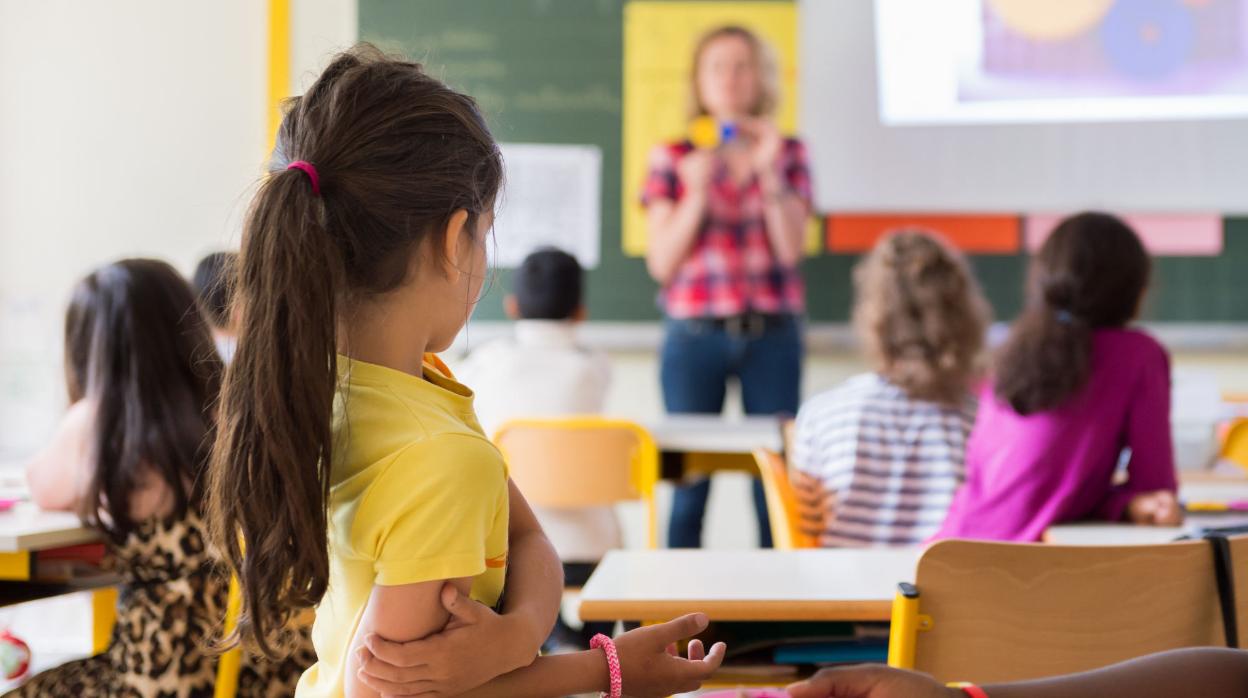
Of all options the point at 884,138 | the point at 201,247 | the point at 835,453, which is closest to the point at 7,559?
the point at 835,453

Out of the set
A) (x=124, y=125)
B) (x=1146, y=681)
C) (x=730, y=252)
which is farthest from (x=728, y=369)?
(x=1146, y=681)

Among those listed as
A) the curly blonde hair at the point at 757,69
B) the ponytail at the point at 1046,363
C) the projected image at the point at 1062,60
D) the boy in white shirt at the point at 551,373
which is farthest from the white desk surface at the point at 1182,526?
the projected image at the point at 1062,60

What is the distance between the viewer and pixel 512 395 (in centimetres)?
303

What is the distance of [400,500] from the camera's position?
981 mm

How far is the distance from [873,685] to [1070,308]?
1.54 meters

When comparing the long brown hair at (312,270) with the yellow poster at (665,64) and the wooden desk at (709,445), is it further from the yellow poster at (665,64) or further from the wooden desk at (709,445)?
the yellow poster at (665,64)

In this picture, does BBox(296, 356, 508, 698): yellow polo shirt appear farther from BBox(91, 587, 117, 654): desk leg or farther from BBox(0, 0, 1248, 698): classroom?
BBox(91, 587, 117, 654): desk leg

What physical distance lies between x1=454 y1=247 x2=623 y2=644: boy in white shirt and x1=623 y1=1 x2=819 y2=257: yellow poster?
1400 mm

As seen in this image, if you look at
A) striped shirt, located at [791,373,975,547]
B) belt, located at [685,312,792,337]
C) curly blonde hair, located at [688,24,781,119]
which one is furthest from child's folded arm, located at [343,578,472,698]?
A: curly blonde hair, located at [688,24,781,119]

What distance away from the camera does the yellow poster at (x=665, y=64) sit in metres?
4.51

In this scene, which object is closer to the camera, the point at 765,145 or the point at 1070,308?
the point at 1070,308

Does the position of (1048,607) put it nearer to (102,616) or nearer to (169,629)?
(169,629)

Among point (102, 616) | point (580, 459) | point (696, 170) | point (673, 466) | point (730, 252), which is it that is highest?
point (696, 170)

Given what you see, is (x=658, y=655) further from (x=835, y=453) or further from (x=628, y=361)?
(x=628, y=361)
